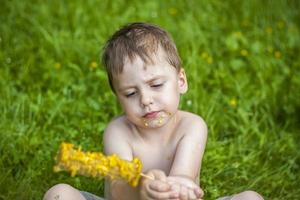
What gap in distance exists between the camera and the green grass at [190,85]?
3.33 meters

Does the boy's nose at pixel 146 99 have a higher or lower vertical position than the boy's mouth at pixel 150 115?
higher

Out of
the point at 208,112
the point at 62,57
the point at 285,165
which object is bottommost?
the point at 285,165

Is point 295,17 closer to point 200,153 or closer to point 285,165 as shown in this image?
point 285,165

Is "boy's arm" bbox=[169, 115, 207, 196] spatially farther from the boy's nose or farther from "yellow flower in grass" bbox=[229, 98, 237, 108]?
A: "yellow flower in grass" bbox=[229, 98, 237, 108]

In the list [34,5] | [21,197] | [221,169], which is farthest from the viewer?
[34,5]

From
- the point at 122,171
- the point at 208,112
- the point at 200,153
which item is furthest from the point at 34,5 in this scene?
the point at 122,171

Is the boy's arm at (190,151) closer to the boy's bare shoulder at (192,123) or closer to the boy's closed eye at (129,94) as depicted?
the boy's bare shoulder at (192,123)

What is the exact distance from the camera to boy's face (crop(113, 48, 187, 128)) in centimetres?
255

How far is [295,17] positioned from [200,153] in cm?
238

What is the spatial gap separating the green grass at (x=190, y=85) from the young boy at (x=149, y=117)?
0.49 metres

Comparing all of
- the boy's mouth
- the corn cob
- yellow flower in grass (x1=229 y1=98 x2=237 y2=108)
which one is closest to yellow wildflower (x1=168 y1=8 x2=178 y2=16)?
yellow flower in grass (x1=229 y1=98 x2=237 y2=108)

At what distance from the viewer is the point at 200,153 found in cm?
267

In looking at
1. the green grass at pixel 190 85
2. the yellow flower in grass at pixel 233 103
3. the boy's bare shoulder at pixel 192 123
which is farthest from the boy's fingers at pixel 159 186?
the yellow flower in grass at pixel 233 103

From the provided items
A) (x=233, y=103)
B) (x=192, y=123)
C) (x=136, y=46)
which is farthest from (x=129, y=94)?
(x=233, y=103)
